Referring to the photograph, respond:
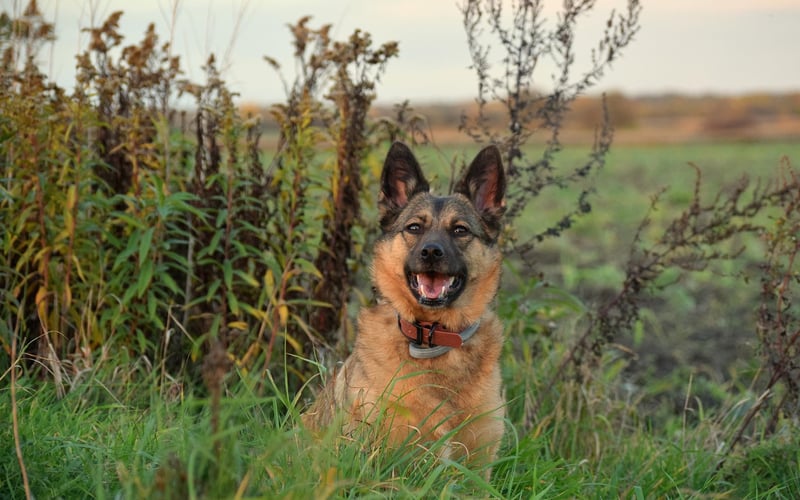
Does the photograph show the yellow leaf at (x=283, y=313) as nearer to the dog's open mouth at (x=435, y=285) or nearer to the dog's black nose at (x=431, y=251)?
the dog's open mouth at (x=435, y=285)

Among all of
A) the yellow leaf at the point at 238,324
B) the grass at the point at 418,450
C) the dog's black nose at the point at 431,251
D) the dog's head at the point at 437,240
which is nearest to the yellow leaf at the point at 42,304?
the grass at the point at 418,450

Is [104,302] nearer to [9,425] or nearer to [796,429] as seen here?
[9,425]

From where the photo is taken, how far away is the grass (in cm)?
274

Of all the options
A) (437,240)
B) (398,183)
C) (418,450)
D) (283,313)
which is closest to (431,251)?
(437,240)

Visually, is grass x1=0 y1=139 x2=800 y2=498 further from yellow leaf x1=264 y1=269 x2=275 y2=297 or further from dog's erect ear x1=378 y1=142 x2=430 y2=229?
dog's erect ear x1=378 y1=142 x2=430 y2=229

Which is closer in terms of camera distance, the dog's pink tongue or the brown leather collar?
the brown leather collar

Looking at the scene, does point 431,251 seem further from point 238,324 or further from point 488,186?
point 238,324

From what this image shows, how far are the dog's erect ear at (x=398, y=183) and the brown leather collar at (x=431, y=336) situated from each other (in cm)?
79

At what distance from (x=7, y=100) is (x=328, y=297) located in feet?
7.81

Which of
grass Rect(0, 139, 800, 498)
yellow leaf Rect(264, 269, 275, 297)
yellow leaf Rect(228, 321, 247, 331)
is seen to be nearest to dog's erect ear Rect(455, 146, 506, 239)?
grass Rect(0, 139, 800, 498)

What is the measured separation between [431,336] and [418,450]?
0.67 m

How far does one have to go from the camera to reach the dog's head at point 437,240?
4180 millimetres

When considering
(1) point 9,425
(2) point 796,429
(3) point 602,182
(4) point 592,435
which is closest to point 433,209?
(4) point 592,435

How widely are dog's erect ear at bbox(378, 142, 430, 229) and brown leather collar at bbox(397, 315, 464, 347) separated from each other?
2.58 feet
